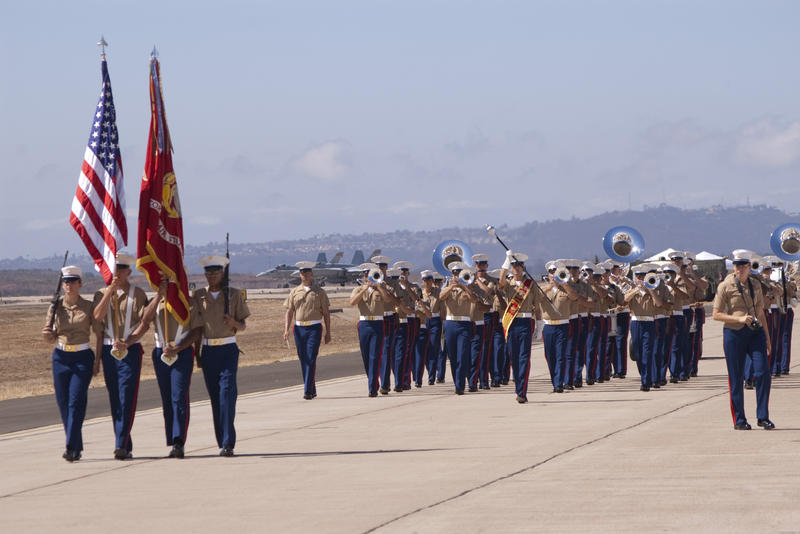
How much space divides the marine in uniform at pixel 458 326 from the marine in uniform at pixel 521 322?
46.7 inches

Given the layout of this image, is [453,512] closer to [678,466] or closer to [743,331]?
[678,466]

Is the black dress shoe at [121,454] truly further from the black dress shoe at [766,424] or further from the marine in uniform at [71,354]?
the black dress shoe at [766,424]

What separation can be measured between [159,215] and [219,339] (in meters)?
1.52

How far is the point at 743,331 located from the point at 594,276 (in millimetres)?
7963

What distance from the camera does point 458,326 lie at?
20391 millimetres

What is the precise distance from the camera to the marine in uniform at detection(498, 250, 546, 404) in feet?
59.0

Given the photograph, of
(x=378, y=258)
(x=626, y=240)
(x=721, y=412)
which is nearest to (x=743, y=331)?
(x=721, y=412)

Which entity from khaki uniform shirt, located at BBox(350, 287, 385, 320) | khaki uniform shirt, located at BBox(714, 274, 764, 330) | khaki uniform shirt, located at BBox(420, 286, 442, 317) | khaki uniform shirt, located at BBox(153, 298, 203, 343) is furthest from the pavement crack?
khaki uniform shirt, located at BBox(420, 286, 442, 317)

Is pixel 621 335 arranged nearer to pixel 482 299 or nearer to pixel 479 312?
pixel 479 312

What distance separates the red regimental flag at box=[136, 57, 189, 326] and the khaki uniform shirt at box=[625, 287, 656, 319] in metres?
8.47

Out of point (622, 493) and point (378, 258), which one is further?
point (378, 258)

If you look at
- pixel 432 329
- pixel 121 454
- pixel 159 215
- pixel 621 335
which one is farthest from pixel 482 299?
pixel 121 454

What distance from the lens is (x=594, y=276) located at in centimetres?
2198

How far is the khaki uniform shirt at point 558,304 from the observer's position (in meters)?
19.6
